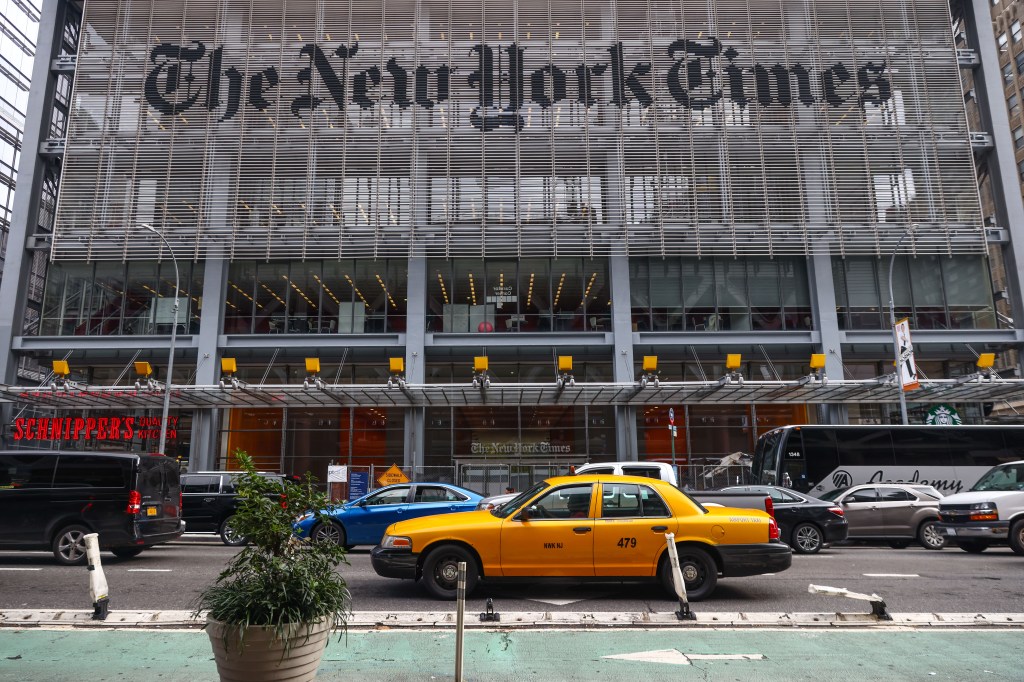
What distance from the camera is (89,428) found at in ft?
95.0

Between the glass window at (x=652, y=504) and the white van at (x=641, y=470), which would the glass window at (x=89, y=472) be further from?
the glass window at (x=652, y=504)

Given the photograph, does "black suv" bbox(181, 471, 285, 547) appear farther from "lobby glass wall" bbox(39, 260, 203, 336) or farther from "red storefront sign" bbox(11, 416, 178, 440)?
"lobby glass wall" bbox(39, 260, 203, 336)

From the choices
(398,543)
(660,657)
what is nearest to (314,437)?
(398,543)

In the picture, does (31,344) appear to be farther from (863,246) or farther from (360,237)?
(863,246)

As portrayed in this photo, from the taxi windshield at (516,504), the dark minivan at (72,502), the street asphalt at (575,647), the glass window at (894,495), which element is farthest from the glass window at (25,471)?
the glass window at (894,495)

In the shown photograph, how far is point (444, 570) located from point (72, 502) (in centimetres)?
782

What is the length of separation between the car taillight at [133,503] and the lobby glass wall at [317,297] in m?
17.0

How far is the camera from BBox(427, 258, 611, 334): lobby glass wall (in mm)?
29891

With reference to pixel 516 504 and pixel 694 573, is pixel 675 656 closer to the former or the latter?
pixel 694 573

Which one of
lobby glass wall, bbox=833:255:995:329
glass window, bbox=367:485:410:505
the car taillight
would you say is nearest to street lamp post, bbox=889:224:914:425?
lobby glass wall, bbox=833:255:995:329

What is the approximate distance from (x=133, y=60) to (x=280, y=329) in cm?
1363

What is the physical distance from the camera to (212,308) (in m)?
29.8

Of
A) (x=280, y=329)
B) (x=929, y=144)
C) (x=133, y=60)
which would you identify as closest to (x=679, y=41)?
(x=929, y=144)

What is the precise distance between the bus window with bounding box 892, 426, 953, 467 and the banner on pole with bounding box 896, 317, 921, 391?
11.7 feet
